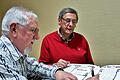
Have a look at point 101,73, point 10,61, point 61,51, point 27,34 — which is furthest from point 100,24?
point 10,61

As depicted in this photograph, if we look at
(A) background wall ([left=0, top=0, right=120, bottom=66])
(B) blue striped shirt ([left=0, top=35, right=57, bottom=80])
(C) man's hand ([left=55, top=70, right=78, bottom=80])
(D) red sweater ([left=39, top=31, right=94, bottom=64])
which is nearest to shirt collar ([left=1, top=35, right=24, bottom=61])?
(B) blue striped shirt ([left=0, top=35, right=57, bottom=80])

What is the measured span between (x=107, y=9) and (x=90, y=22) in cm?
31

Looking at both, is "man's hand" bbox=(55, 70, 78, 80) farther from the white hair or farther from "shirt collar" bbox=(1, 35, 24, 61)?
the white hair

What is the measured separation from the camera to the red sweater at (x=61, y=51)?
1.75 metres

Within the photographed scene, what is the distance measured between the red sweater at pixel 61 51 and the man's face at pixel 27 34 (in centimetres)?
82

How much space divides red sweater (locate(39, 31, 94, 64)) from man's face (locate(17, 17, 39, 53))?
2.69 ft

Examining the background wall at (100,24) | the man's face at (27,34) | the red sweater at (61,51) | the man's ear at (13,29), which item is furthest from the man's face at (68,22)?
the man's ear at (13,29)

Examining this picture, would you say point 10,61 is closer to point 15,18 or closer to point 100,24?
point 15,18

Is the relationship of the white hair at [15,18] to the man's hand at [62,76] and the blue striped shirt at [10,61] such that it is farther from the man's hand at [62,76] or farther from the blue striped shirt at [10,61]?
the man's hand at [62,76]

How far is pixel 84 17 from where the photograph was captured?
237cm

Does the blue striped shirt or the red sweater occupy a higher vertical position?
the blue striped shirt

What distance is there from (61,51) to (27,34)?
2.99 ft

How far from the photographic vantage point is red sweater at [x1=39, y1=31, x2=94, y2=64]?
5.74 ft

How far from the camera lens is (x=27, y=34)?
89cm
